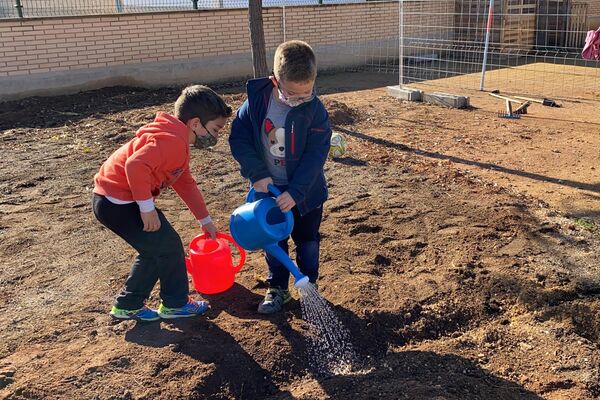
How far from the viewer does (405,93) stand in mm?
9281

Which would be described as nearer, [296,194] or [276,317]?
[296,194]

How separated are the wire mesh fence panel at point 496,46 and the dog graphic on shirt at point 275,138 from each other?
8.08m

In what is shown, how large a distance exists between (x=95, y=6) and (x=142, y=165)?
29.5ft

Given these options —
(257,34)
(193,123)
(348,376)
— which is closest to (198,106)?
(193,123)

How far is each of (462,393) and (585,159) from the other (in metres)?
4.24

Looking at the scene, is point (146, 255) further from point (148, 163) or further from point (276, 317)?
point (276, 317)

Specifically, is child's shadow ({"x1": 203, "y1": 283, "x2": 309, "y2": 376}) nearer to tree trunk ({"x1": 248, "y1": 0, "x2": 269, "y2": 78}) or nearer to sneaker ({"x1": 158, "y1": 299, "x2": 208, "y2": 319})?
sneaker ({"x1": 158, "y1": 299, "x2": 208, "y2": 319})

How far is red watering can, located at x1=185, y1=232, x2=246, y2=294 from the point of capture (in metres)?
3.21

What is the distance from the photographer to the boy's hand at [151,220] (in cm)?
273

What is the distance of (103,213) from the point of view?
2.82 meters

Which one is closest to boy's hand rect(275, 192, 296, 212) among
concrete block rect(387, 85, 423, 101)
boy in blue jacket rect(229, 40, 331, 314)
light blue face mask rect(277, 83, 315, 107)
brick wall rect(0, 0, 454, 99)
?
boy in blue jacket rect(229, 40, 331, 314)

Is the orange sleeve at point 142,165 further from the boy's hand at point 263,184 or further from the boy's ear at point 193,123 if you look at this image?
the boy's hand at point 263,184

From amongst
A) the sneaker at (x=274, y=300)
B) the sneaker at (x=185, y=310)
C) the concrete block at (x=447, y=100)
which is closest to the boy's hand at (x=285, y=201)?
the sneaker at (x=274, y=300)

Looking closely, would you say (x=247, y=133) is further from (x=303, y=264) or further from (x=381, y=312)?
(x=381, y=312)
